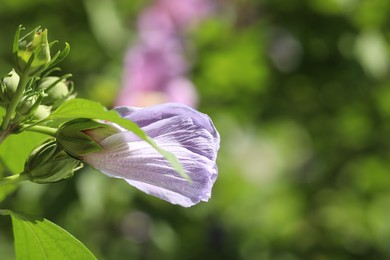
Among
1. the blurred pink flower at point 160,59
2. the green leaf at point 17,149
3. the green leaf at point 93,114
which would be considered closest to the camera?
the green leaf at point 93,114

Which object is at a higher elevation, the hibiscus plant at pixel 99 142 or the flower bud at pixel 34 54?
the flower bud at pixel 34 54

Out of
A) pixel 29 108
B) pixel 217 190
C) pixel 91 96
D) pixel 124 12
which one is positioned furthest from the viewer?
pixel 217 190

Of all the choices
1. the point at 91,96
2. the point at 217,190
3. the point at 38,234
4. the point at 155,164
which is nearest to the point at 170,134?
the point at 155,164

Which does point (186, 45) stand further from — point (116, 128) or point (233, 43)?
point (116, 128)

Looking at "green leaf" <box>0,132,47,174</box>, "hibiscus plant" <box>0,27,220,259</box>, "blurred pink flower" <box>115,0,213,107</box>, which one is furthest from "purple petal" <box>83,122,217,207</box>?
"blurred pink flower" <box>115,0,213,107</box>

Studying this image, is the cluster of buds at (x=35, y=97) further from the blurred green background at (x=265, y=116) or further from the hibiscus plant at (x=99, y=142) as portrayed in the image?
the blurred green background at (x=265, y=116)

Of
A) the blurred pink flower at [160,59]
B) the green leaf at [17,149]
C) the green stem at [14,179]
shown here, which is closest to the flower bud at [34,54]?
the green stem at [14,179]

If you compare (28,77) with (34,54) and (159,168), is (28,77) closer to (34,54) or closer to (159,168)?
(34,54)

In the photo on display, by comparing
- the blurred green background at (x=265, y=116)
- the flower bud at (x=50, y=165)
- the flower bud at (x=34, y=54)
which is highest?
the flower bud at (x=34, y=54)

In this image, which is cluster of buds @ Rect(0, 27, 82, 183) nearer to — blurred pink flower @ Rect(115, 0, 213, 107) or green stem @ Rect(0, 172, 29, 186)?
green stem @ Rect(0, 172, 29, 186)
